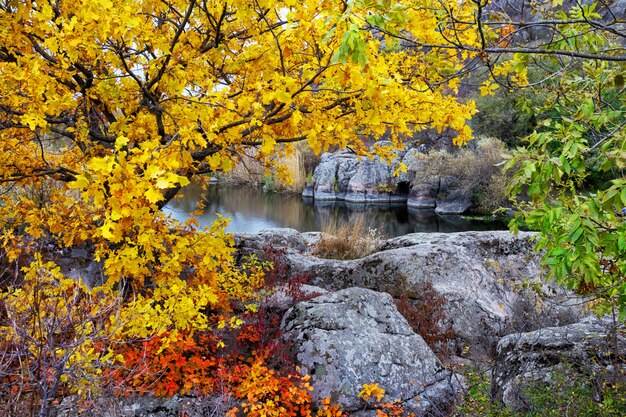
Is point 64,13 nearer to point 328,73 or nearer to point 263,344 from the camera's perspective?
point 328,73

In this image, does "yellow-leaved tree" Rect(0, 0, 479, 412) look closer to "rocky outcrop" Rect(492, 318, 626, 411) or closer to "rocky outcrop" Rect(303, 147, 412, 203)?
"rocky outcrop" Rect(492, 318, 626, 411)

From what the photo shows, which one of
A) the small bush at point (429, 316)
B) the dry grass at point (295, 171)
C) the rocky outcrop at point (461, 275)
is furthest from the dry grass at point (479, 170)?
the small bush at point (429, 316)

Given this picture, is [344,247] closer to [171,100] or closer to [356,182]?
[171,100]

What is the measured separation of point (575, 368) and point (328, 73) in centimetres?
268

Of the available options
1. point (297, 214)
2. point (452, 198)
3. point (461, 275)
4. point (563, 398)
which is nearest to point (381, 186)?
point (452, 198)

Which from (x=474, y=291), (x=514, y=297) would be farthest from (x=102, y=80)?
(x=514, y=297)

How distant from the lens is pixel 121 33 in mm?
2445

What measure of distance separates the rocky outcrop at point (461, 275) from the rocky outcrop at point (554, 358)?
153 centimetres

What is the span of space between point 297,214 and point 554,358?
596 inches

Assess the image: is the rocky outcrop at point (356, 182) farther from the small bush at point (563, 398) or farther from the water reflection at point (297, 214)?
the small bush at point (563, 398)

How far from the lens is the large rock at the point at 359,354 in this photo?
3.34 m

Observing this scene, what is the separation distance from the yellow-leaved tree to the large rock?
92 cm

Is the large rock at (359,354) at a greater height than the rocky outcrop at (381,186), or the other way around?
the rocky outcrop at (381,186)

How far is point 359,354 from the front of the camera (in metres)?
3.53
